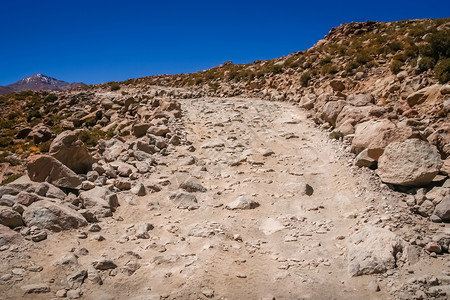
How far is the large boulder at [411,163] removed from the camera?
6.29 metres

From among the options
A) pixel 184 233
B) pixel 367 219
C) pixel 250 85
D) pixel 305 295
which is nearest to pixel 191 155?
pixel 184 233

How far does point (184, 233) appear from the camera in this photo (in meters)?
6.36

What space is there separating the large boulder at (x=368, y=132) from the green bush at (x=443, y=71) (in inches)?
173

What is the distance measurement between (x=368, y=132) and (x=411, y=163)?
94.1 inches

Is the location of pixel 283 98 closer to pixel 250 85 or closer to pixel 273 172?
pixel 250 85

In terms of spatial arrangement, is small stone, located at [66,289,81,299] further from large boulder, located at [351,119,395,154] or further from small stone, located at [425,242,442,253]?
large boulder, located at [351,119,395,154]

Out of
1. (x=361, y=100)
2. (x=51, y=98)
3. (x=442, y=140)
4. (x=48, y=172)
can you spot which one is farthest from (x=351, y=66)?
(x=51, y=98)

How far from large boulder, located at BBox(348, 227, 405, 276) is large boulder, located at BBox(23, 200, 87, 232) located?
5509mm

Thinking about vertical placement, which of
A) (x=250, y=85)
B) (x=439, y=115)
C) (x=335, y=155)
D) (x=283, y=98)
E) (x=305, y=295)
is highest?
(x=250, y=85)

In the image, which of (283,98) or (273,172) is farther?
(283,98)

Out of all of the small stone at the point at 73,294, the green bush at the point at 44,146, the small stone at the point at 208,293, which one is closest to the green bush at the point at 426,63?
the small stone at the point at 208,293

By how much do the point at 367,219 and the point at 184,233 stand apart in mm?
3935

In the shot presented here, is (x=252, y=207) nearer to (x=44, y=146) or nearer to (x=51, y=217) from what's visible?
(x=51, y=217)

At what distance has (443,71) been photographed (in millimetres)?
11086
